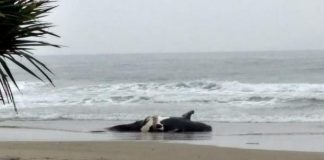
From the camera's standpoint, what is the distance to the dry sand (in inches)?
360

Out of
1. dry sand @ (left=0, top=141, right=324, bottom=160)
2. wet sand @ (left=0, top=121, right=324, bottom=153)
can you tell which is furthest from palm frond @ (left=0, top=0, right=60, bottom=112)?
wet sand @ (left=0, top=121, right=324, bottom=153)

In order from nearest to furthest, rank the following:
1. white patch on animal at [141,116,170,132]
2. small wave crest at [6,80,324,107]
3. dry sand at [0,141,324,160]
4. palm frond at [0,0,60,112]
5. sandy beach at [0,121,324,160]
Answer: palm frond at [0,0,60,112] < dry sand at [0,141,324,160] < sandy beach at [0,121,324,160] < white patch on animal at [141,116,170,132] < small wave crest at [6,80,324,107]

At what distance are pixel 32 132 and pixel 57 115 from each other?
485cm

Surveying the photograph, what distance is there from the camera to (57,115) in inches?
752

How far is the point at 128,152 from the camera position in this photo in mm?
10031

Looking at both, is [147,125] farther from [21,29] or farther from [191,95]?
[191,95]

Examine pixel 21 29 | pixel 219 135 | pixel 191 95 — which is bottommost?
pixel 219 135

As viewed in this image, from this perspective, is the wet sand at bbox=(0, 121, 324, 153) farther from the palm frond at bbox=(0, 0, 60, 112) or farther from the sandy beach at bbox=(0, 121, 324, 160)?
the palm frond at bbox=(0, 0, 60, 112)

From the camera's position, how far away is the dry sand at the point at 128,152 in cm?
915

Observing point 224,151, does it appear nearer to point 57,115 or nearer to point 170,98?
point 57,115

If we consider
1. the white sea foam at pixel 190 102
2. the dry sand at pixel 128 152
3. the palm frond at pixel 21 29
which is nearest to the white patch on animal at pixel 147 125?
the dry sand at pixel 128 152

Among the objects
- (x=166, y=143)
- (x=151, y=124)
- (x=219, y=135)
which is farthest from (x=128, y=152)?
(x=151, y=124)

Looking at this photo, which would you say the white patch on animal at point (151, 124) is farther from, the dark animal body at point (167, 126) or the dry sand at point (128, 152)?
the dry sand at point (128, 152)

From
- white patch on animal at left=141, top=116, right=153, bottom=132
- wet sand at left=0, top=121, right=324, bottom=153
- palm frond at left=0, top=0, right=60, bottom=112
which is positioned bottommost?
wet sand at left=0, top=121, right=324, bottom=153
